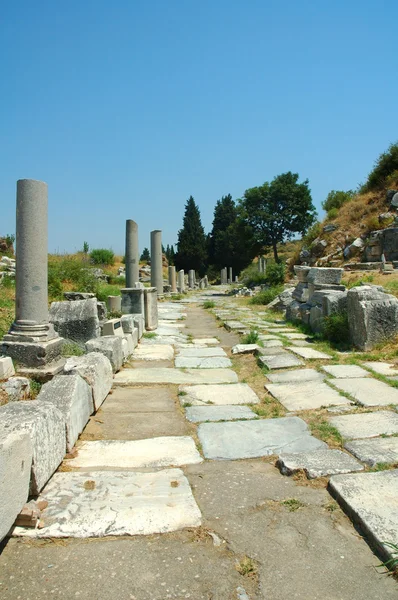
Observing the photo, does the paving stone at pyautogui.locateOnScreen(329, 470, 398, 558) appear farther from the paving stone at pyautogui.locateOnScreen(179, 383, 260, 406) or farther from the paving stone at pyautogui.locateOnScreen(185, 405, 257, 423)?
the paving stone at pyautogui.locateOnScreen(179, 383, 260, 406)

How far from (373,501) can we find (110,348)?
152 inches

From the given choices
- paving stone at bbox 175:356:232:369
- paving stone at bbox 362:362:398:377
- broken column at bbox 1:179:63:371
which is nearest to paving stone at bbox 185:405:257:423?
paving stone at bbox 175:356:232:369

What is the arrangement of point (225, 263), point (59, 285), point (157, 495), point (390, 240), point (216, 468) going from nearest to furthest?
1. point (157, 495)
2. point (216, 468)
3. point (59, 285)
4. point (390, 240)
5. point (225, 263)

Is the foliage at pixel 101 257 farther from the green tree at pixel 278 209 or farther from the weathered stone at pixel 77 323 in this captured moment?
the weathered stone at pixel 77 323

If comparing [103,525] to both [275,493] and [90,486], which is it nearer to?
[90,486]

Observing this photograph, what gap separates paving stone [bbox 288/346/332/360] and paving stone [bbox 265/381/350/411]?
4.40ft

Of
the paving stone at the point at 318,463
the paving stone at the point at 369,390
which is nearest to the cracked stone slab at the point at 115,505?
the paving stone at the point at 318,463

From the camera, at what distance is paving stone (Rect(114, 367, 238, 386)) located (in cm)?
562

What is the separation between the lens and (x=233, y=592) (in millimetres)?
1905

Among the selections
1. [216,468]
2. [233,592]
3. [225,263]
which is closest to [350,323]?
[216,468]

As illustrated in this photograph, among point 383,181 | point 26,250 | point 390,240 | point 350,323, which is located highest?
point 383,181

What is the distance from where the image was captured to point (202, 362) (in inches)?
269

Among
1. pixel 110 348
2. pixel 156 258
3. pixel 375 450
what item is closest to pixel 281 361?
pixel 110 348

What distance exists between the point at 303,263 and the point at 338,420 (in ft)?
59.4
